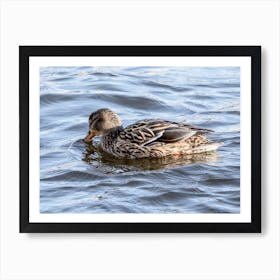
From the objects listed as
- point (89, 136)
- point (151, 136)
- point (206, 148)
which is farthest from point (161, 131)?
point (89, 136)

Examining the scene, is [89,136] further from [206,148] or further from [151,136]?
[206,148]

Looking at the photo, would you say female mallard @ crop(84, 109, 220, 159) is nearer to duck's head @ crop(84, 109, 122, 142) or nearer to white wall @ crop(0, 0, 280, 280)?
duck's head @ crop(84, 109, 122, 142)

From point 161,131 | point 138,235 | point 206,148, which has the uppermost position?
point 161,131

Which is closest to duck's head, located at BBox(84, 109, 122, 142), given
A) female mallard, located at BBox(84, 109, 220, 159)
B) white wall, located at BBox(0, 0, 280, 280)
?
female mallard, located at BBox(84, 109, 220, 159)

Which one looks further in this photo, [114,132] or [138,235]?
[114,132]

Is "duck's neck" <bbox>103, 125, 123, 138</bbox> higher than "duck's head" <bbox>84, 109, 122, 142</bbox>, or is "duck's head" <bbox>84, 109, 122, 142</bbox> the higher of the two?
"duck's head" <bbox>84, 109, 122, 142</bbox>

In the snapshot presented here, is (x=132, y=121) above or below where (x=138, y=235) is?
above

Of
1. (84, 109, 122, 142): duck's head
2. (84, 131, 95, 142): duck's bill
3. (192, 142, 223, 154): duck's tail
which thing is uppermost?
(84, 109, 122, 142): duck's head

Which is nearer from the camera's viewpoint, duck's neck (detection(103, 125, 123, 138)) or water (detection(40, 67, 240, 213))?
water (detection(40, 67, 240, 213))
